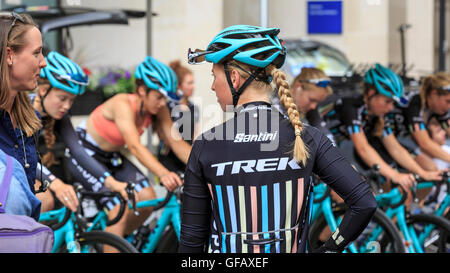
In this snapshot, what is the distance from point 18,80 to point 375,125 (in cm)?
408

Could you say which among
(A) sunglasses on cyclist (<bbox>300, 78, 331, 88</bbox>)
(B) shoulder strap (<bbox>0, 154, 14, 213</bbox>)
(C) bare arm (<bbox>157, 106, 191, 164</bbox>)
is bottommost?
(C) bare arm (<bbox>157, 106, 191, 164</bbox>)

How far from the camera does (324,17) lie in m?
12.3

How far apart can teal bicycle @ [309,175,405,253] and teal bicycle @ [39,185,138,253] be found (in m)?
1.48

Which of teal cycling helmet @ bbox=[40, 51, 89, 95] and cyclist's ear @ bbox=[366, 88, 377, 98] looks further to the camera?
cyclist's ear @ bbox=[366, 88, 377, 98]

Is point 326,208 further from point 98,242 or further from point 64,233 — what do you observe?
point 64,233

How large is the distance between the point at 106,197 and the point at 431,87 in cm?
324

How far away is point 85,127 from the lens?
210 inches

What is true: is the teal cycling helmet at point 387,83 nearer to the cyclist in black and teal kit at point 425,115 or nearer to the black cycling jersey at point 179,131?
the cyclist in black and teal kit at point 425,115

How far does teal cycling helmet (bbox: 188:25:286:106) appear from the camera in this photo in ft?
8.28

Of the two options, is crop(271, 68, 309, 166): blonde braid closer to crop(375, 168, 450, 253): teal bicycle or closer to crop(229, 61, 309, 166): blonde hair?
crop(229, 61, 309, 166): blonde hair

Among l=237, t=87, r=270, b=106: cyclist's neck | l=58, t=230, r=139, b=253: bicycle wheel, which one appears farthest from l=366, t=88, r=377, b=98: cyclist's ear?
l=237, t=87, r=270, b=106: cyclist's neck

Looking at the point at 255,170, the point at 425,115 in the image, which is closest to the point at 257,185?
the point at 255,170

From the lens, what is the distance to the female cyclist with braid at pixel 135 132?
4879 millimetres
